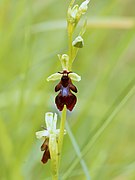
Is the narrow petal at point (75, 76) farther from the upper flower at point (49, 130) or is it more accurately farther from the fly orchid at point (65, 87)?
the upper flower at point (49, 130)

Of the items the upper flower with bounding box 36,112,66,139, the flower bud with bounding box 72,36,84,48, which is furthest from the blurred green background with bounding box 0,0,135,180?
the flower bud with bounding box 72,36,84,48

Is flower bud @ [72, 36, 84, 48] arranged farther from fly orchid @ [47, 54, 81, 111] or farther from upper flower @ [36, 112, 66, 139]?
upper flower @ [36, 112, 66, 139]

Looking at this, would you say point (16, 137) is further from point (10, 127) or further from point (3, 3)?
point (3, 3)

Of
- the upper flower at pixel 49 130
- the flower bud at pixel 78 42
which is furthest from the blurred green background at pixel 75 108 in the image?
the flower bud at pixel 78 42

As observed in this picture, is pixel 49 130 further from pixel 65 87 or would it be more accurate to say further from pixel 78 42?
pixel 78 42

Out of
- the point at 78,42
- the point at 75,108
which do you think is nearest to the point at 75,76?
the point at 78,42
